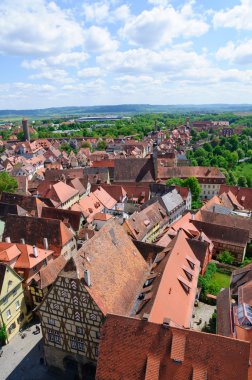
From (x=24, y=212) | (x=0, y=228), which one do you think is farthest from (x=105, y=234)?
(x=24, y=212)

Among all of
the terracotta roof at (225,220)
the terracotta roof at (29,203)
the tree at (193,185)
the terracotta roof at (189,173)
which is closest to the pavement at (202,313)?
the terracotta roof at (225,220)

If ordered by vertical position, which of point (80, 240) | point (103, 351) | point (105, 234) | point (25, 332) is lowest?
point (25, 332)

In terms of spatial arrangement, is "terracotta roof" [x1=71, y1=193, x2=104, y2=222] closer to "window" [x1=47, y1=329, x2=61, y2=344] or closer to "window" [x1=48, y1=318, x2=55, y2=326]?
"window" [x1=47, y1=329, x2=61, y2=344]

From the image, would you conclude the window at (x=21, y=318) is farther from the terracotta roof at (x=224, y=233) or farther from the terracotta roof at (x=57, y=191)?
the terracotta roof at (x=57, y=191)

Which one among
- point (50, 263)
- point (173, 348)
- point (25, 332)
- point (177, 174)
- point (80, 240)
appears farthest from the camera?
point (177, 174)

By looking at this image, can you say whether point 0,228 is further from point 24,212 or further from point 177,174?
point 177,174

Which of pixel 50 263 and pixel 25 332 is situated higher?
pixel 50 263

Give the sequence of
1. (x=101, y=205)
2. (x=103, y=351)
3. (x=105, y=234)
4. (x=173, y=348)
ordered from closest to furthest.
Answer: (x=173, y=348) → (x=103, y=351) → (x=105, y=234) → (x=101, y=205)

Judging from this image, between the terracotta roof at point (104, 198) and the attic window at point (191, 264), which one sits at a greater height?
the attic window at point (191, 264)
